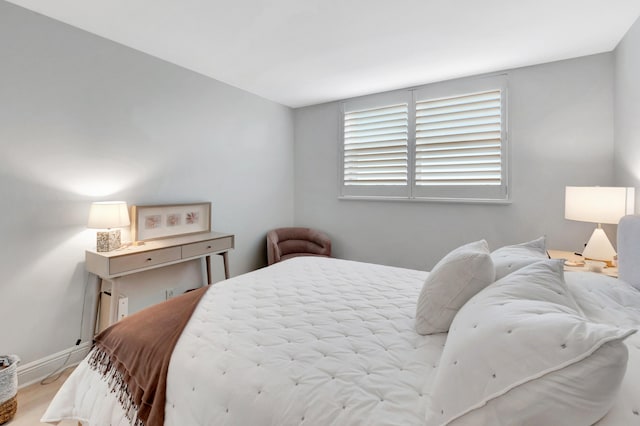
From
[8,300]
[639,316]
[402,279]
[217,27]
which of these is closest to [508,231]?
[402,279]

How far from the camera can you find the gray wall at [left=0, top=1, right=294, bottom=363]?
2.08 meters

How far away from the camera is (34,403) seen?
1.95 meters

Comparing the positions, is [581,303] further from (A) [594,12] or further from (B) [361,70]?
(B) [361,70]

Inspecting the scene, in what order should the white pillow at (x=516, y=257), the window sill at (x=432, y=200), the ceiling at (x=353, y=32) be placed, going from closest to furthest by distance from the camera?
the white pillow at (x=516, y=257), the ceiling at (x=353, y=32), the window sill at (x=432, y=200)

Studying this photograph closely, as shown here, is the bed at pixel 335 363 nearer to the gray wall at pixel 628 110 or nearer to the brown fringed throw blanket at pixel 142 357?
the brown fringed throw blanket at pixel 142 357

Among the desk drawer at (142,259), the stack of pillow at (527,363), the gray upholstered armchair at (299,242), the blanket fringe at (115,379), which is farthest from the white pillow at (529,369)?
the gray upholstered armchair at (299,242)

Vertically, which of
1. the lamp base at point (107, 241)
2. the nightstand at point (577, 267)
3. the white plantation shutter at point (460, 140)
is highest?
the white plantation shutter at point (460, 140)

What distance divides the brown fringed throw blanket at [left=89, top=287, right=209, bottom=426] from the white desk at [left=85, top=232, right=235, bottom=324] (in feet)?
2.76

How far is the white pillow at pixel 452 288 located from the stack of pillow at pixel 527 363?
0.60 ft

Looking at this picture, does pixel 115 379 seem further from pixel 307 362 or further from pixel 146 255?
pixel 146 255

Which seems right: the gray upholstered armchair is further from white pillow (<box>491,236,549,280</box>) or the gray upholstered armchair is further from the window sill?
white pillow (<box>491,236,549,280</box>)

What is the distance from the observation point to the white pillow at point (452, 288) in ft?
4.18

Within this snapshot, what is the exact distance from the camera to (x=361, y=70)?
123 inches

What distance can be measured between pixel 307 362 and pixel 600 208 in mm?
2357
